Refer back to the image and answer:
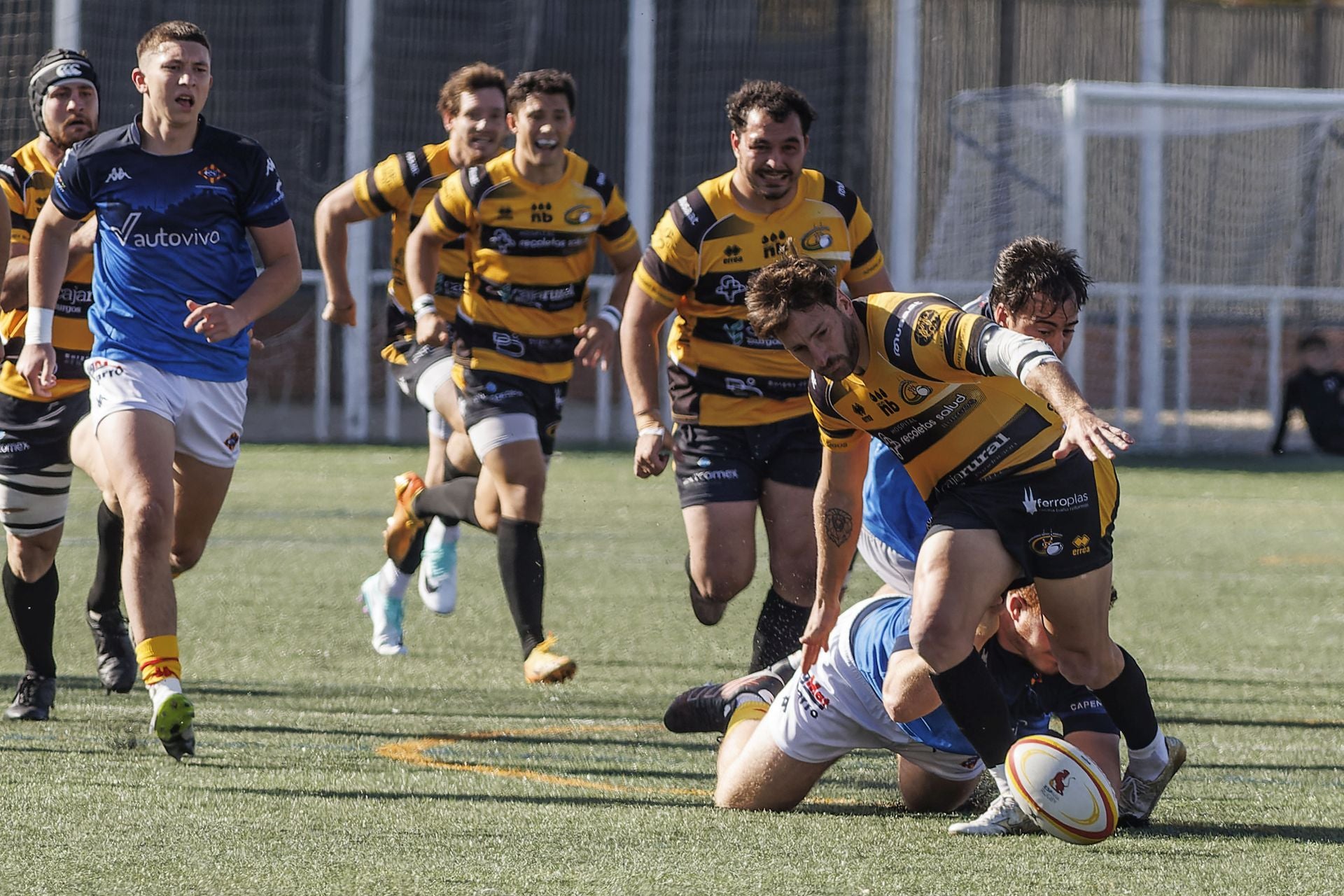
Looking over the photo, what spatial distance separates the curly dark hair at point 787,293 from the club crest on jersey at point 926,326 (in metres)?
0.22

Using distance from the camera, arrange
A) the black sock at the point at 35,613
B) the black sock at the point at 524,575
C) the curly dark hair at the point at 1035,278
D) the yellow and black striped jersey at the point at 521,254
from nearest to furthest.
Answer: the curly dark hair at the point at 1035,278, the black sock at the point at 35,613, the black sock at the point at 524,575, the yellow and black striped jersey at the point at 521,254

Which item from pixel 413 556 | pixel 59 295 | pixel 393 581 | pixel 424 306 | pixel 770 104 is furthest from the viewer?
pixel 413 556

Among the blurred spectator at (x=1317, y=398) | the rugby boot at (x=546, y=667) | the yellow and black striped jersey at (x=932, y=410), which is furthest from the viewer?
the blurred spectator at (x=1317, y=398)

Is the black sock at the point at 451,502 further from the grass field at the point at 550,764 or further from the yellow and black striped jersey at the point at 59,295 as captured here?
the yellow and black striped jersey at the point at 59,295

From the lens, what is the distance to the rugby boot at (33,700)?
568 centimetres

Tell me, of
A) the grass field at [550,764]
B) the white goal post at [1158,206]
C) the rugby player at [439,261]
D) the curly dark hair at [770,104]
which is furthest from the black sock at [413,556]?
the white goal post at [1158,206]

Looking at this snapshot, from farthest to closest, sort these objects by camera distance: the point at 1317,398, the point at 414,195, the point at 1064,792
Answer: the point at 1317,398, the point at 414,195, the point at 1064,792

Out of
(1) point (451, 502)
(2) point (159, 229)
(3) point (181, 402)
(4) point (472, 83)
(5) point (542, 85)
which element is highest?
(4) point (472, 83)

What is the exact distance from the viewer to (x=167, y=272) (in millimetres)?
5445

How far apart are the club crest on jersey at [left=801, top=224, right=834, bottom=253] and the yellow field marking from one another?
5.37 feet

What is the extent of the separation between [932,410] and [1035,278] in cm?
52

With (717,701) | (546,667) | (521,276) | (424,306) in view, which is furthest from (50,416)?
(717,701)

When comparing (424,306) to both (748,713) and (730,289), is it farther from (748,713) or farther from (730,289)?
(748,713)

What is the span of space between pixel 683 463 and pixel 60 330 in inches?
83.7
